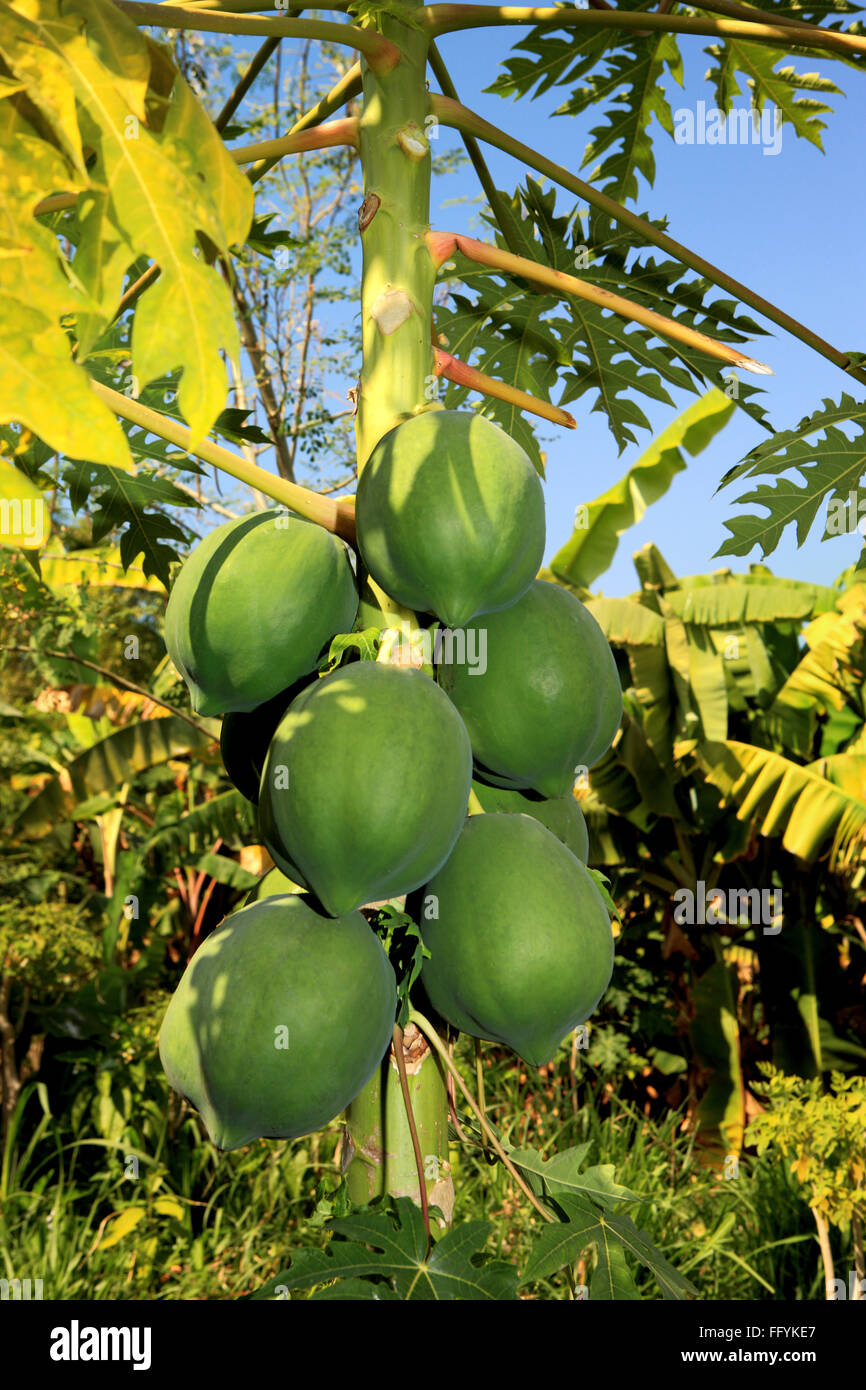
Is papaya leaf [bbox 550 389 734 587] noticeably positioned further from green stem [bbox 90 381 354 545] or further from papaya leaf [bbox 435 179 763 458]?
green stem [bbox 90 381 354 545]

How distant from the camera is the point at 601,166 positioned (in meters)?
1.88

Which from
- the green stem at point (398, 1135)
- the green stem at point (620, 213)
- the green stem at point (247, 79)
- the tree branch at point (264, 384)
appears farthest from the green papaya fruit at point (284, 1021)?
the tree branch at point (264, 384)

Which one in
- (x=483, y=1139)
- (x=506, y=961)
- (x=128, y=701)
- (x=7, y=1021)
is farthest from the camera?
(x=128, y=701)

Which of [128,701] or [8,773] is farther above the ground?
[128,701]

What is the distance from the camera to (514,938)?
3.04 ft

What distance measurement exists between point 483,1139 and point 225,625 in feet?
2.13

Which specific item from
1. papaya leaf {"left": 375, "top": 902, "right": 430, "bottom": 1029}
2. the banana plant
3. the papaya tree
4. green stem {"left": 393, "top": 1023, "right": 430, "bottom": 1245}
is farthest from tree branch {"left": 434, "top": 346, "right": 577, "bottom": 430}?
the banana plant

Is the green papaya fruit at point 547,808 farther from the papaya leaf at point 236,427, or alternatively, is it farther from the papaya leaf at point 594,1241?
the papaya leaf at point 236,427

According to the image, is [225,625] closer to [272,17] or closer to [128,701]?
[272,17]

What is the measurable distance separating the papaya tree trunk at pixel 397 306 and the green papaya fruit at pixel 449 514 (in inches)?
4.8

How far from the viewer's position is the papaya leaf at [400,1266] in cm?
97

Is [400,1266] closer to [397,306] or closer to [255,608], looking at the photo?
[255,608]

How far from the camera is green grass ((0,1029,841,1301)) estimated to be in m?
3.93
